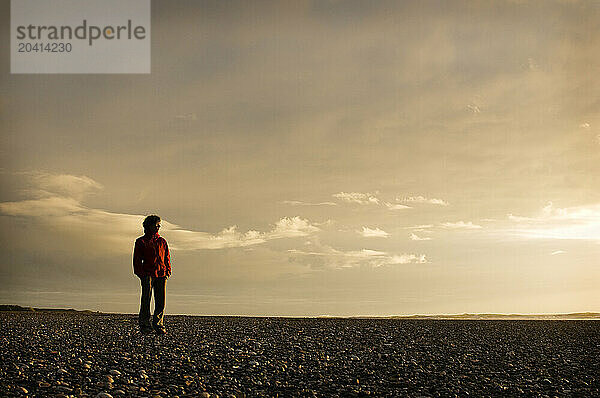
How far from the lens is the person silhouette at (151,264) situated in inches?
764

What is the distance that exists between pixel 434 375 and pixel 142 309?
10003mm

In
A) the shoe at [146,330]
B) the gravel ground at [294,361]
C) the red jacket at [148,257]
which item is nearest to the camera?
the gravel ground at [294,361]

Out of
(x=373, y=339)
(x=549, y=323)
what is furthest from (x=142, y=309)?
(x=549, y=323)

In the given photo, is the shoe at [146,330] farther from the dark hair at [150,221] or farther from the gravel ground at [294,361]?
the dark hair at [150,221]

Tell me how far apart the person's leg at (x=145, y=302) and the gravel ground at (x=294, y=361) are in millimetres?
615

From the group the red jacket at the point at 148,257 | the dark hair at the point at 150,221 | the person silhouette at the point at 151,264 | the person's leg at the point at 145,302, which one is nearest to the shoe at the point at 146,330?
the person's leg at the point at 145,302

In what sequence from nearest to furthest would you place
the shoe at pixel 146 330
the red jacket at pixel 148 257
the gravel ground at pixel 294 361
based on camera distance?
the gravel ground at pixel 294 361 < the red jacket at pixel 148 257 < the shoe at pixel 146 330

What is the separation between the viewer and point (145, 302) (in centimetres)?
1961

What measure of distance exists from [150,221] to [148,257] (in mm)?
1194

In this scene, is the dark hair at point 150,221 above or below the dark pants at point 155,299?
above

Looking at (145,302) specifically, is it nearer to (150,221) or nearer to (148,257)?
(148,257)

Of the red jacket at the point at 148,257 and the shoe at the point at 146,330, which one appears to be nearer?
the red jacket at the point at 148,257

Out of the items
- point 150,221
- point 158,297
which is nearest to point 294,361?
point 158,297

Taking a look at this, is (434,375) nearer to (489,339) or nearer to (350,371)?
(350,371)
